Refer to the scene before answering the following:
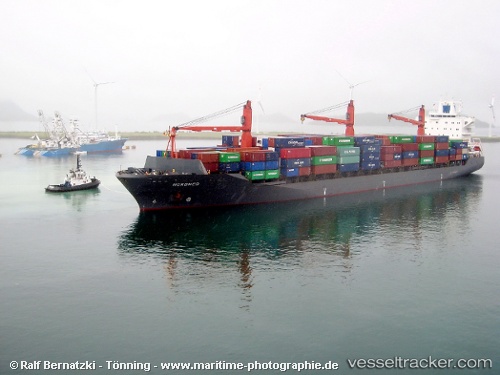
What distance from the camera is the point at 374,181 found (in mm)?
70500

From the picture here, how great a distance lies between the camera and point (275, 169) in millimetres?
57219

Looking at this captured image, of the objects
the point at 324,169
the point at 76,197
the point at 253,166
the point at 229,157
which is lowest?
the point at 76,197

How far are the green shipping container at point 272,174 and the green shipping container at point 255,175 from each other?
43cm

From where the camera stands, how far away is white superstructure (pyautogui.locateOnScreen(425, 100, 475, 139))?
4286 inches

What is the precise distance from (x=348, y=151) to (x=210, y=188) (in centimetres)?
2247

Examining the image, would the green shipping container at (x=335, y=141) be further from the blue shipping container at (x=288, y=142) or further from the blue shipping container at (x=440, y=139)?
the blue shipping container at (x=440, y=139)

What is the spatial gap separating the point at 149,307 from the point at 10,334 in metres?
7.42

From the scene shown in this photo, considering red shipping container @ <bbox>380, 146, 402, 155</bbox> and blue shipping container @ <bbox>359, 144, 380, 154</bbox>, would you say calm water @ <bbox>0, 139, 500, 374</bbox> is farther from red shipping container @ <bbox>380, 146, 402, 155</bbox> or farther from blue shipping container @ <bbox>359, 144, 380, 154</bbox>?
red shipping container @ <bbox>380, 146, 402, 155</bbox>

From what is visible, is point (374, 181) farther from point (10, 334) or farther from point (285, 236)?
point (10, 334)

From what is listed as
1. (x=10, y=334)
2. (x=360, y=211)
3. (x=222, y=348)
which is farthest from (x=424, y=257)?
(x=10, y=334)

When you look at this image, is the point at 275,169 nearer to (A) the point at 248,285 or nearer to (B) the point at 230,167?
(B) the point at 230,167

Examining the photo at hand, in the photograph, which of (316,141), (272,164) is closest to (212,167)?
(272,164)

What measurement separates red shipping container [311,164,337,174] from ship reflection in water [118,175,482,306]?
3.68m

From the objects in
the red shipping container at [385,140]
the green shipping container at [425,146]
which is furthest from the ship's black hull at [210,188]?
the green shipping container at [425,146]
